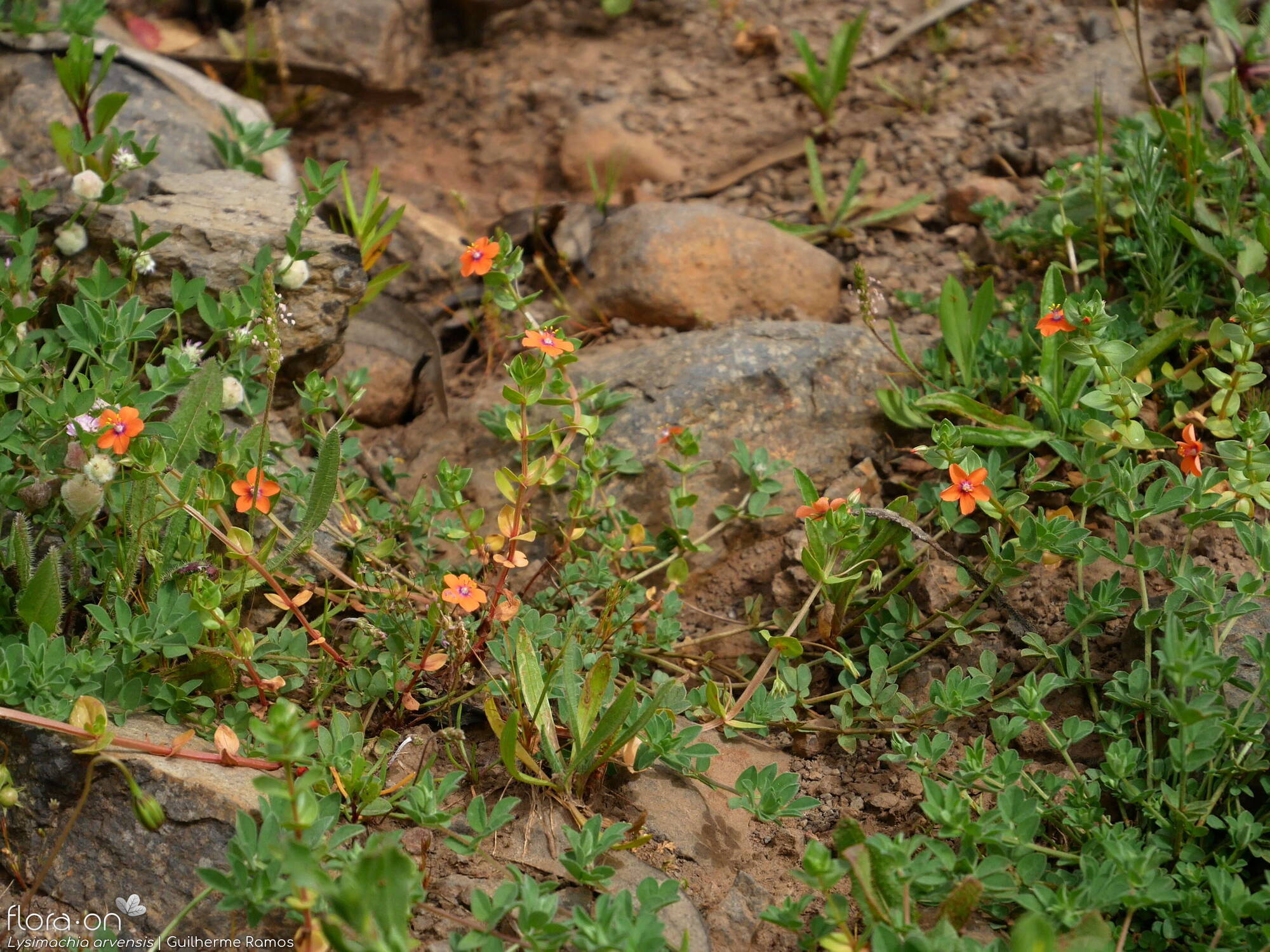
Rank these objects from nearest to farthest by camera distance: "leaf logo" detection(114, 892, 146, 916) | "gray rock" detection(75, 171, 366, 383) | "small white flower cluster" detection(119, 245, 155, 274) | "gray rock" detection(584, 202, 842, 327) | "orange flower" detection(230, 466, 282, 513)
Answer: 1. "leaf logo" detection(114, 892, 146, 916)
2. "orange flower" detection(230, 466, 282, 513)
3. "small white flower cluster" detection(119, 245, 155, 274)
4. "gray rock" detection(75, 171, 366, 383)
5. "gray rock" detection(584, 202, 842, 327)

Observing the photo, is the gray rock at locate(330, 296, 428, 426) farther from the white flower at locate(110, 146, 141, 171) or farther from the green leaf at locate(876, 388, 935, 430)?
the green leaf at locate(876, 388, 935, 430)

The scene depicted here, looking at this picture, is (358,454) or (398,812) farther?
(358,454)

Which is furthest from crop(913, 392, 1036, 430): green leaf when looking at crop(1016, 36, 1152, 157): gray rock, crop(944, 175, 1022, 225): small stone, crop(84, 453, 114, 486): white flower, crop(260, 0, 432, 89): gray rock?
crop(260, 0, 432, 89): gray rock

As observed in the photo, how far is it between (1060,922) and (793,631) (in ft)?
3.29

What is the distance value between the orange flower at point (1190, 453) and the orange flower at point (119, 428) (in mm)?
2442

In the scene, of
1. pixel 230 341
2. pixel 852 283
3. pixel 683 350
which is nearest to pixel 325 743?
pixel 230 341

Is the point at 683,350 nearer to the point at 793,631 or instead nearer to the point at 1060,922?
the point at 793,631

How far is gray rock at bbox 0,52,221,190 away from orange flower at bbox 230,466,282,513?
182 cm

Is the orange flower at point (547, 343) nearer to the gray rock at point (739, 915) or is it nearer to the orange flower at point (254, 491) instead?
the orange flower at point (254, 491)

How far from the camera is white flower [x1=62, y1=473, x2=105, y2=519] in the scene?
245 cm

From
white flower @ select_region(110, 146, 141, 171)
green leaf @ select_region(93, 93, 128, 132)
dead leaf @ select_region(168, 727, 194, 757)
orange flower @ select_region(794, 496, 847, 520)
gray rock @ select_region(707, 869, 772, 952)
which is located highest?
green leaf @ select_region(93, 93, 128, 132)

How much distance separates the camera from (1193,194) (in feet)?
10.8

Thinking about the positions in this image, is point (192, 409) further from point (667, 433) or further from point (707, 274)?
point (707, 274)

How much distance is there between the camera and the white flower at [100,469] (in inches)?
92.9
